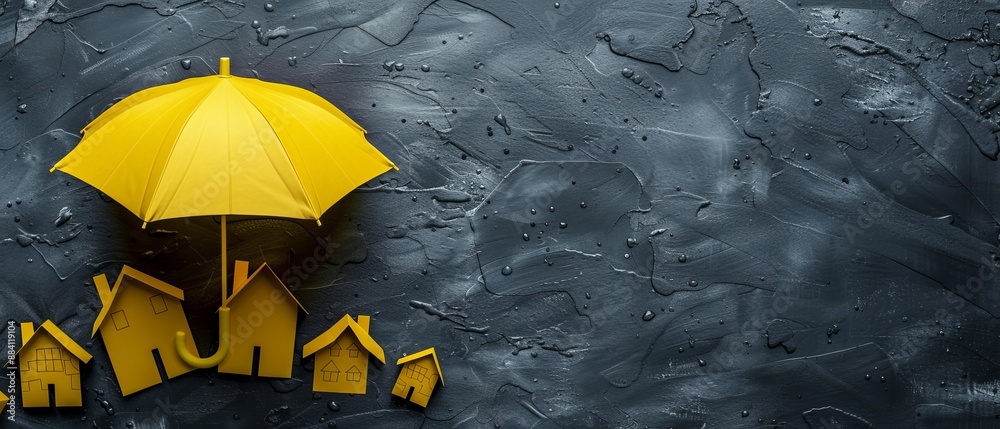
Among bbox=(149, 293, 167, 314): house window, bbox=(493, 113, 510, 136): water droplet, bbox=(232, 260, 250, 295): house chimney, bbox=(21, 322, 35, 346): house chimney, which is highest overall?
bbox=(493, 113, 510, 136): water droplet

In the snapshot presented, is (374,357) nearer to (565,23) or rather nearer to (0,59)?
(565,23)

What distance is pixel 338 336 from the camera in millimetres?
2424

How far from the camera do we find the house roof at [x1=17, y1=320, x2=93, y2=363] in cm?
238

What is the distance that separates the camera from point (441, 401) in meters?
2.49

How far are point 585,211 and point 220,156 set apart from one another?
42.8 inches

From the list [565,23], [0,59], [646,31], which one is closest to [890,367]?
[646,31]

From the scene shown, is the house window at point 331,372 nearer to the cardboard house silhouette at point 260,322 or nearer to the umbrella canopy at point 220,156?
the cardboard house silhouette at point 260,322

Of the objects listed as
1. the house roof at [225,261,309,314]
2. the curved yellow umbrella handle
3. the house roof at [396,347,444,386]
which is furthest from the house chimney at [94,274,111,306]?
the house roof at [396,347,444,386]

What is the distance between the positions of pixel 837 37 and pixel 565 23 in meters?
0.86

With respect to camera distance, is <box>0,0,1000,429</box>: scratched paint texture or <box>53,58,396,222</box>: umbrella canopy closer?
<box>53,58,396,222</box>: umbrella canopy

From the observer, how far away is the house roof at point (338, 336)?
2422 millimetres

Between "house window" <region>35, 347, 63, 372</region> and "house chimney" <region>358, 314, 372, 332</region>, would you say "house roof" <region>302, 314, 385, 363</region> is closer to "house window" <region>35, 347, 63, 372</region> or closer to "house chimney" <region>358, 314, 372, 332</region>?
"house chimney" <region>358, 314, 372, 332</region>

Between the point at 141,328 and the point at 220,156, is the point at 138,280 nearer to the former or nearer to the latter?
the point at 141,328

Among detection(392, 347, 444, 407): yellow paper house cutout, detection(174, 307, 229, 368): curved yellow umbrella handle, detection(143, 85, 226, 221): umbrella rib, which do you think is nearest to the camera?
detection(143, 85, 226, 221): umbrella rib
